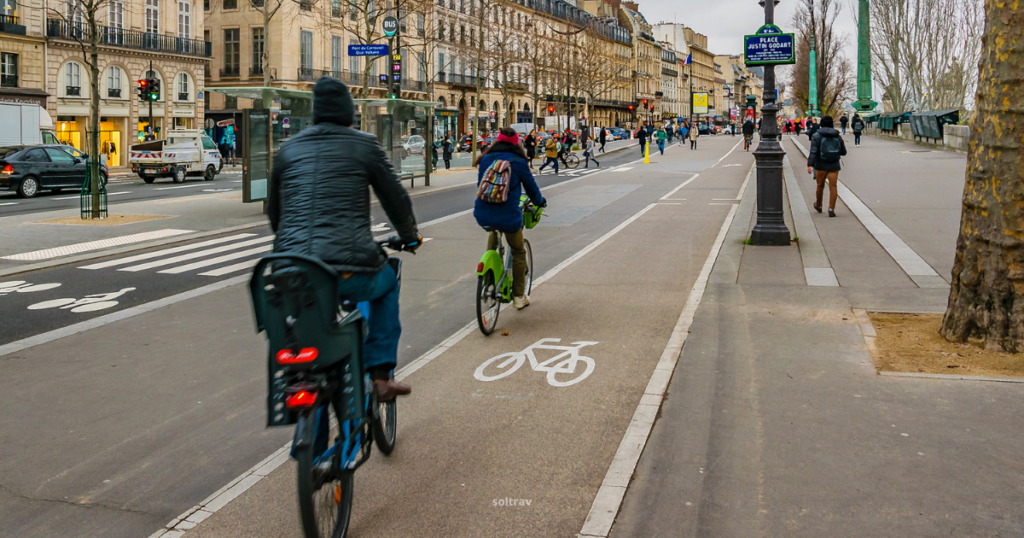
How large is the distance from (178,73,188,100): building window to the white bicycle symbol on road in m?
47.9

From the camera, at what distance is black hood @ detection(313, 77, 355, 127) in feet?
12.8

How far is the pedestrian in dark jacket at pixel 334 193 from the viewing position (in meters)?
3.75

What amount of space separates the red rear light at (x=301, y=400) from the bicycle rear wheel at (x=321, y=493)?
51 millimetres

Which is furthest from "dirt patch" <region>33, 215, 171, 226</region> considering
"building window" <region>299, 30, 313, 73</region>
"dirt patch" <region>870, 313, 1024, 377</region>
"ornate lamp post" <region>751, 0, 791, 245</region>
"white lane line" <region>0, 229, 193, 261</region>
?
"building window" <region>299, 30, 313, 73</region>

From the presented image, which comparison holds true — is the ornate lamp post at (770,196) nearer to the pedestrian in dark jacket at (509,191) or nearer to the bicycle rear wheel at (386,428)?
→ the pedestrian in dark jacket at (509,191)

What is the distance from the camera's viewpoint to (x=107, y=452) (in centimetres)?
497

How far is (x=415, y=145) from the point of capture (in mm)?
27859

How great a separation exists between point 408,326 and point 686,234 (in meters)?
8.09

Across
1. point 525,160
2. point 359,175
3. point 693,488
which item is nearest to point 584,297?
point 525,160

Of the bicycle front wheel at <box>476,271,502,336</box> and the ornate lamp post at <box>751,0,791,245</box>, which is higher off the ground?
the ornate lamp post at <box>751,0,791,245</box>

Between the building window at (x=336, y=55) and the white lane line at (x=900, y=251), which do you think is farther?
the building window at (x=336, y=55)

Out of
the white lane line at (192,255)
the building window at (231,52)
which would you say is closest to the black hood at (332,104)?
the white lane line at (192,255)

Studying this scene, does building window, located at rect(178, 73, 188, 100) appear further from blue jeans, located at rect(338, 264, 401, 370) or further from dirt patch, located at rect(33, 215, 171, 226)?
blue jeans, located at rect(338, 264, 401, 370)

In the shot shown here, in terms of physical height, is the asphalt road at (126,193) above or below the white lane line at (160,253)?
above
